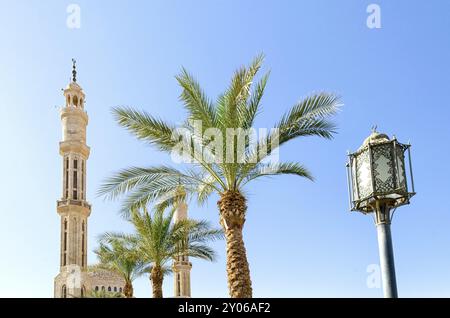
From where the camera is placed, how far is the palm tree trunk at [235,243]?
11977mm

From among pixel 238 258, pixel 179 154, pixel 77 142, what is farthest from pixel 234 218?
pixel 77 142

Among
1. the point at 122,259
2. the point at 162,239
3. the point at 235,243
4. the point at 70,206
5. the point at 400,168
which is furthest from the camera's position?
the point at 70,206

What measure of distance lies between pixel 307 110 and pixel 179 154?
2.74 meters

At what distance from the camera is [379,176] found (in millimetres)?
6688

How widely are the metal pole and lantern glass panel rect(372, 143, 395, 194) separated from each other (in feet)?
0.71

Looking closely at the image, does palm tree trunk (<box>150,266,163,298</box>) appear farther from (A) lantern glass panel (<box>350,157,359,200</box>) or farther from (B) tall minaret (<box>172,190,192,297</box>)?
(B) tall minaret (<box>172,190,192,297</box>)

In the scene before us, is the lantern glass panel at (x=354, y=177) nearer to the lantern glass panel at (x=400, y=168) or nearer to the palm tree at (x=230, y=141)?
the lantern glass panel at (x=400, y=168)

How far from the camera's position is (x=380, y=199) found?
21.5ft

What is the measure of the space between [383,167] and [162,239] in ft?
43.3

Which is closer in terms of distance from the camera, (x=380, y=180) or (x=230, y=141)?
(x=380, y=180)

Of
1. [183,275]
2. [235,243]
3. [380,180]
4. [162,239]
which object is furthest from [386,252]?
[183,275]

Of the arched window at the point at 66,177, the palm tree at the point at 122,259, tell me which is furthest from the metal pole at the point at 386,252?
the arched window at the point at 66,177

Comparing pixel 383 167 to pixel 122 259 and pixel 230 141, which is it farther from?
pixel 122 259
